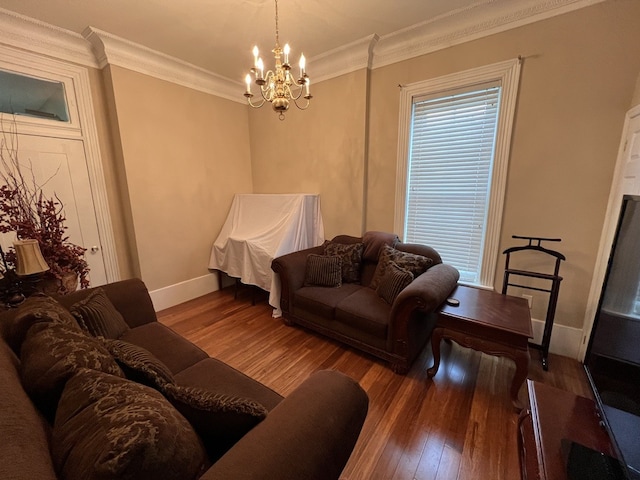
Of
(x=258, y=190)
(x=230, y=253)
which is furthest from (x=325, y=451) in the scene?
(x=258, y=190)

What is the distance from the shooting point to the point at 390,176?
9.39 ft

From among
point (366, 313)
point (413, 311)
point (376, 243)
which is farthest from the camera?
point (376, 243)

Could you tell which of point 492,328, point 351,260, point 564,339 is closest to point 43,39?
point 351,260

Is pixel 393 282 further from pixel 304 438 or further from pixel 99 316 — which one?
pixel 99 316

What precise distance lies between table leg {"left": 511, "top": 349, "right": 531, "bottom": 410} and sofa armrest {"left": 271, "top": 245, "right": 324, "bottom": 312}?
1811mm

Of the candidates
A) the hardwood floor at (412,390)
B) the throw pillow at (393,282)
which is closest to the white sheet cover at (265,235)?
the hardwood floor at (412,390)

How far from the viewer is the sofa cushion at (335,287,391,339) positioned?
2.05m

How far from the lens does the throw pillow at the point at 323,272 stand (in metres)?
2.65

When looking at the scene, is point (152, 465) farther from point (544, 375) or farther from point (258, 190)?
point (258, 190)

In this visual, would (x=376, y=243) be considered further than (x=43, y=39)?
Yes

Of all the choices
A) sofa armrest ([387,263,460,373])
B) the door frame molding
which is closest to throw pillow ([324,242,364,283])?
sofa armrest ([387,263,460,373])

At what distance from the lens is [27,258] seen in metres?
1.72

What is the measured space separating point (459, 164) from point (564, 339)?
68.3 inches

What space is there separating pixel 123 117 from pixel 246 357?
8.91ft
